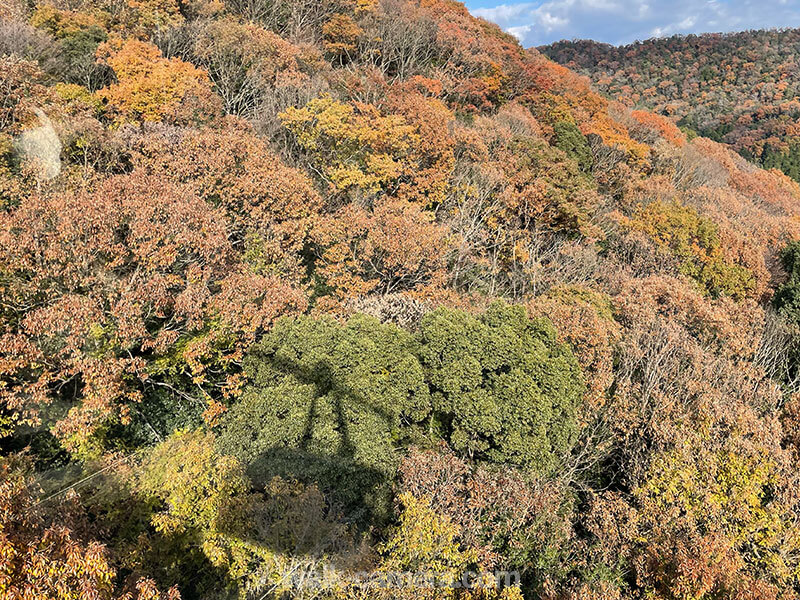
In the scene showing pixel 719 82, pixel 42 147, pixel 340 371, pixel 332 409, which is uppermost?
pixel 719 82

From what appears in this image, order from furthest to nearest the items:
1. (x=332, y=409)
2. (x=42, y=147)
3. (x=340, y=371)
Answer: (x=42, y=147), (x=340, y=371), (x=332, y=409)

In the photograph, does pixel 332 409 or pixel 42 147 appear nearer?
pixel 332 409

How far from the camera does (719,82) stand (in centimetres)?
11538

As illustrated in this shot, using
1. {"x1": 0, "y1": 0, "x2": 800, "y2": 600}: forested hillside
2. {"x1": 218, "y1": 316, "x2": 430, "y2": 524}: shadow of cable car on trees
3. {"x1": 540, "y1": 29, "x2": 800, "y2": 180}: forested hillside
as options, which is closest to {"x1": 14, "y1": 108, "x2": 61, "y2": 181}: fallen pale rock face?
A: {"x1": 0, "y1": 0, "x2": 800, "y2": 600}: forested hillside

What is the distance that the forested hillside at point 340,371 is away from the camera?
33.9 feet

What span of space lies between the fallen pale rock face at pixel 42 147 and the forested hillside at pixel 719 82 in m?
95.4

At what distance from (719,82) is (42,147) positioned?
144 meters

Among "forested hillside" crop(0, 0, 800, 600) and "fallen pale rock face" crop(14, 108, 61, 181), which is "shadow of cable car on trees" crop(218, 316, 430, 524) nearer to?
"forested hillside" crop(0, 0, 800, 600)

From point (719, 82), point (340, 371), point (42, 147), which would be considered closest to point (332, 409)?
point (340, 371)

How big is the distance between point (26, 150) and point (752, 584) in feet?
91.3

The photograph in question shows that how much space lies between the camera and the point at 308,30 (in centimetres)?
4262

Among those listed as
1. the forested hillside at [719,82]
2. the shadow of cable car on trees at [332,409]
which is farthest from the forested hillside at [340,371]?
the forested hillside at [719,82]

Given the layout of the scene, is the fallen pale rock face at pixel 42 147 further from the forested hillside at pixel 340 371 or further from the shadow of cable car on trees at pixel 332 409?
the shadow of cable car on trees at pixel 332 409

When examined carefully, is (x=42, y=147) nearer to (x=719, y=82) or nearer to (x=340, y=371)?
(x=340, y=371)
